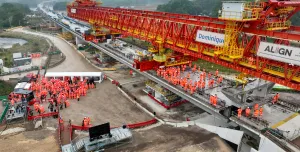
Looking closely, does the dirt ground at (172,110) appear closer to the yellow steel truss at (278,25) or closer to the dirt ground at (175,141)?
the dirt ground at (175,141)

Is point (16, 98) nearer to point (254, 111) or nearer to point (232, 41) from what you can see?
point (232, 41)

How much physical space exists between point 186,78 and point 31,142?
1532 centimetres

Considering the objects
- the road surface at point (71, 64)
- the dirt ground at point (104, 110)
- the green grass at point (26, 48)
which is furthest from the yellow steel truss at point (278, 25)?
the green grass at point (26, 48)

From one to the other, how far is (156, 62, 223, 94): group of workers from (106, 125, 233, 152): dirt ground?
386 cm

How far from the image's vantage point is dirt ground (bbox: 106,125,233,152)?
18.0 m

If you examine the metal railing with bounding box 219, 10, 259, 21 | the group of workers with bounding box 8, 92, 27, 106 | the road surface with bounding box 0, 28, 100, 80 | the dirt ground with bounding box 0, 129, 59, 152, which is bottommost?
the dirt ground with bounding box 0, 129, 59, 152

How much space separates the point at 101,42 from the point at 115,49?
6.74 metres

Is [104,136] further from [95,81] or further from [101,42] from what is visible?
[101,42]

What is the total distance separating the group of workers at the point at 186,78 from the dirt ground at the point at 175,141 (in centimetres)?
386

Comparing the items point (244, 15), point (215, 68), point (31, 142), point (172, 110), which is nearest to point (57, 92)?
point (31, 142)

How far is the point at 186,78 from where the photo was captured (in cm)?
2477

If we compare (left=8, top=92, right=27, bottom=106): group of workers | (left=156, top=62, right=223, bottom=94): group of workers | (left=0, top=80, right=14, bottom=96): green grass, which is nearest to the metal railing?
(left=156, top=62, right=223, bottom=94): group of workers

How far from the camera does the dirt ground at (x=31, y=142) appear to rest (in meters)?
18.1

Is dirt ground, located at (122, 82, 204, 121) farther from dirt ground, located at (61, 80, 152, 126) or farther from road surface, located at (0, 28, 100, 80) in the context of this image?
road surface, located at (0, 28, 100, 80)
